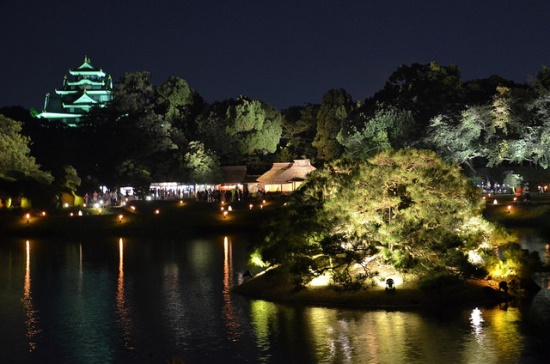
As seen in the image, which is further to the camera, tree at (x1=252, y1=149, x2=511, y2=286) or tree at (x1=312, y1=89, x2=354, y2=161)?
tree at (x1=312, y1=89, x2=354, y2=161)

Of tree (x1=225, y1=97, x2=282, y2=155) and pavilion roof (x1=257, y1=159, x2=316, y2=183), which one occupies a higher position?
tree (x1=225, y1=97, x2=282, y2=155)

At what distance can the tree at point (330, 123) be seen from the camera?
7906cm

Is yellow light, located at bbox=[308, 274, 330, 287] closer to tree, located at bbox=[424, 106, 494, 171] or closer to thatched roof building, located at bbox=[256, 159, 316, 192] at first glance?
tree, located at bbox=[424, 106, 494, 171]

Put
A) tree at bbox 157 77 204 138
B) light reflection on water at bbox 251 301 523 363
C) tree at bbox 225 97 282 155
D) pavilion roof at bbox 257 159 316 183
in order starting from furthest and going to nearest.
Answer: tree at bbox 225 97 282 155 < tree at bbox 157 77 204 138 < pavilion roof at bbox 257 159 316 183 < light reflection on water at bbox 251 301 523 363

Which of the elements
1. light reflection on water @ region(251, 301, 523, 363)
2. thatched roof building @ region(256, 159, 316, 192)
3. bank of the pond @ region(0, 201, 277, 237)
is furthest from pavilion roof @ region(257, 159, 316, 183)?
light reflection on water @ region(251, 301, 523, 363)

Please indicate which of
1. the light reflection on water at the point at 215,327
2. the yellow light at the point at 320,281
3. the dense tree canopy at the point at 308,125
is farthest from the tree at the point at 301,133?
the yellow light at the point at 320,281

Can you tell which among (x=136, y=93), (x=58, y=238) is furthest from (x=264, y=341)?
(x=136, y=93)

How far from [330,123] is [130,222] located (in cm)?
3280

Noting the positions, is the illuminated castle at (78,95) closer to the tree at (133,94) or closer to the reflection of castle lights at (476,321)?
the tree at (133,94)

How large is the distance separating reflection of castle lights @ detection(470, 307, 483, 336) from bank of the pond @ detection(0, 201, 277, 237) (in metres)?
30.1

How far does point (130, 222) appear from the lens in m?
51.0

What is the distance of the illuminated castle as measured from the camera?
9788 centimetres

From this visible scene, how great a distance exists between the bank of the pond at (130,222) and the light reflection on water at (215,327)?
2071 cm

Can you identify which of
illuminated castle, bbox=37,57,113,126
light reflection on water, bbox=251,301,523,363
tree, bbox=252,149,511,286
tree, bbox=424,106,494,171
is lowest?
light reflection on water, bbox=251,301,523,363
